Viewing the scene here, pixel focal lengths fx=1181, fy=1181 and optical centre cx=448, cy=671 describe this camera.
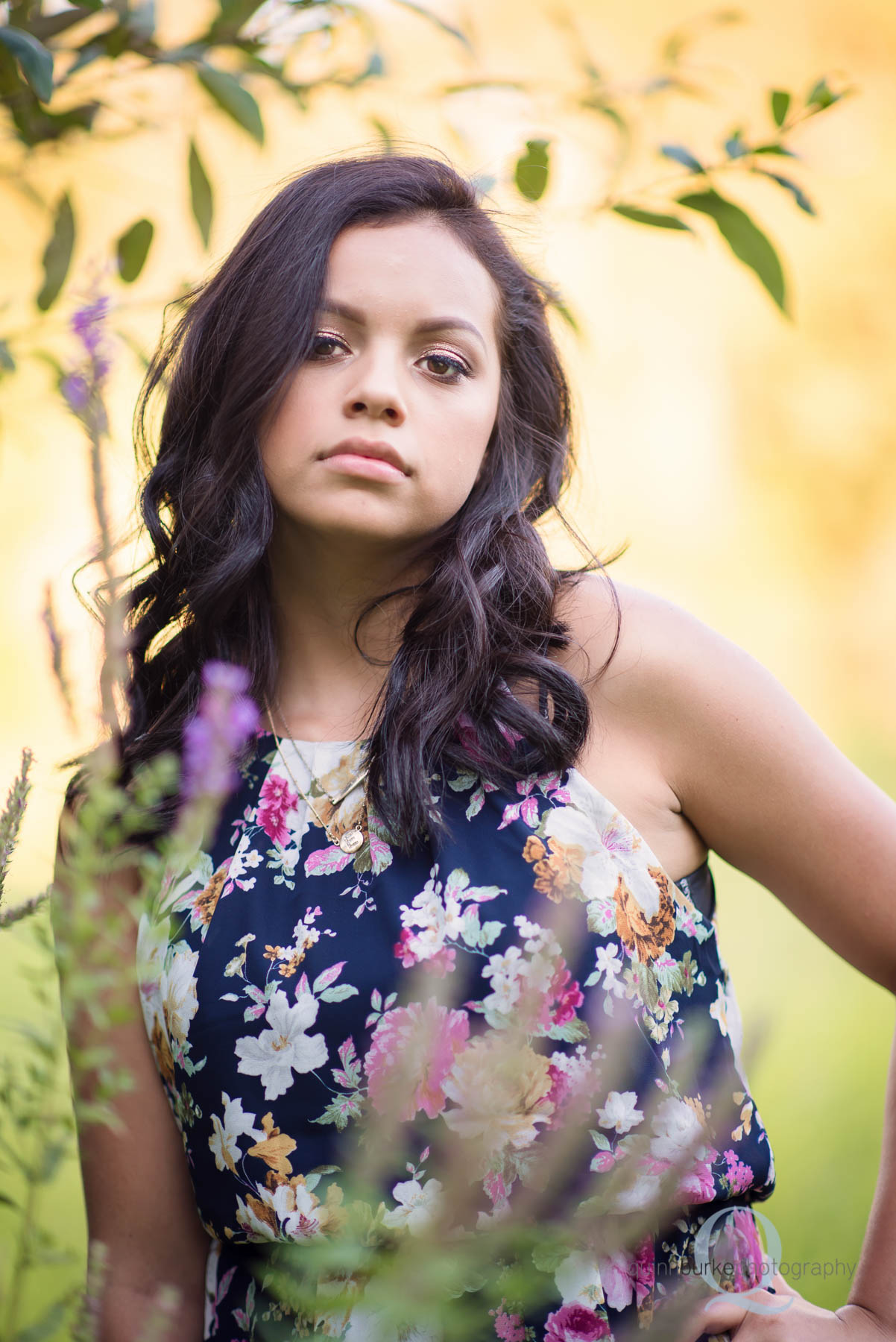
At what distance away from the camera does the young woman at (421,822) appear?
107 cm

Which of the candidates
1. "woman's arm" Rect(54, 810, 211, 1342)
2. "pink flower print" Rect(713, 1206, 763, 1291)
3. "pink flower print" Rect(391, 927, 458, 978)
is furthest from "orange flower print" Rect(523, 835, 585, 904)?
"woman's arm" Rect(54, 810, 211, 1342)

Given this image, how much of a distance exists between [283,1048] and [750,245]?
83 centimetres

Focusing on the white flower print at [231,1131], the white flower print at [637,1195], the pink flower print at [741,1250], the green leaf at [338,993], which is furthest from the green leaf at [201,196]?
the pink flower print at [741,1250]

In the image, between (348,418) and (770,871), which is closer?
(348,418)

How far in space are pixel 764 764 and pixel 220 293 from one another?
0.78 m

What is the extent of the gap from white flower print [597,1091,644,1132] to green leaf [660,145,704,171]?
0.81m

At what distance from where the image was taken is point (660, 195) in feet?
3.43

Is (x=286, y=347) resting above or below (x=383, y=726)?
above

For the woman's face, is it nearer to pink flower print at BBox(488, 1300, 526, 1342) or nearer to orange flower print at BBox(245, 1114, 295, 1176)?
orange flower print at BBox(245, 1114, 295, 1176)

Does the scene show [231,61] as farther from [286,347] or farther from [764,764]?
[764,764]

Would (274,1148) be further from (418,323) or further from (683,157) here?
(683,157)

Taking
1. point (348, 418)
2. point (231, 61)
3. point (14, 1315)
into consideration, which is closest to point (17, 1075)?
point (14, 1315)

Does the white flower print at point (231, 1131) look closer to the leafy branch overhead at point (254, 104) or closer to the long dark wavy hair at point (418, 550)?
the long dark wavy hair at point (418, 550)

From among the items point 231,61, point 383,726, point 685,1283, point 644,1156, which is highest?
point 231,61
